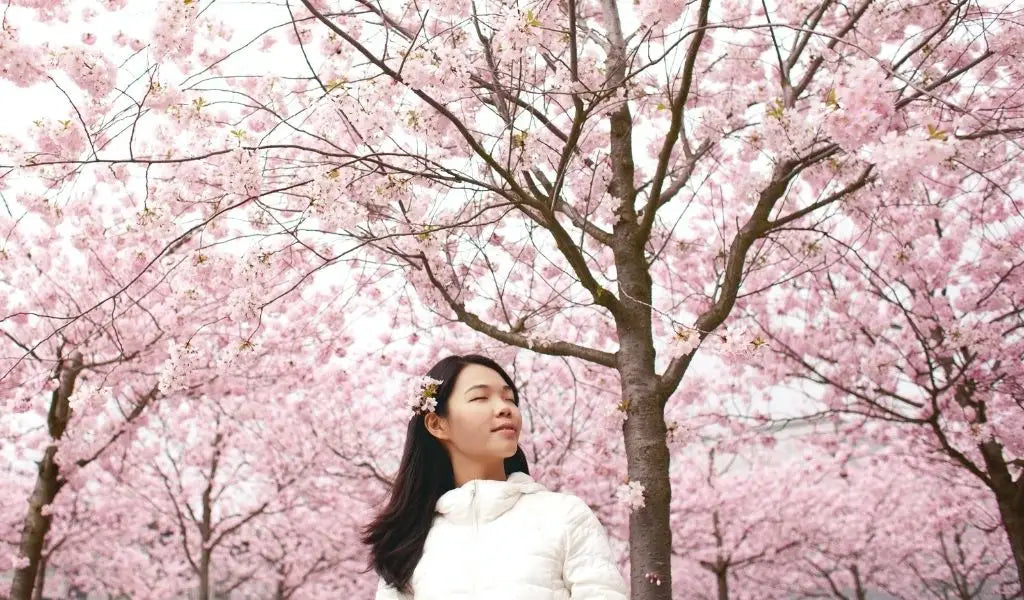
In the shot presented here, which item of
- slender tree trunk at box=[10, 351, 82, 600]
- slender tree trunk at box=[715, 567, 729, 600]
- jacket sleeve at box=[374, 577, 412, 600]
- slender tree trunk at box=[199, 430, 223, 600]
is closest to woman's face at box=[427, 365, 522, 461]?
jacket sleeve at box=[374, 577, 412, 600]

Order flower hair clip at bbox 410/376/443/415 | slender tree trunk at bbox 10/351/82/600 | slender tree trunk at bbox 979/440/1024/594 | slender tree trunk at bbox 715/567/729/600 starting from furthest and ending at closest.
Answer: slender tree trunk at bbox 715/567/729/600, slender tree trunk at bbox 10/351/82/600, slender tree trunk at bbox 979/440/1024/594, flower hair clip at bbox 410/376/443/415

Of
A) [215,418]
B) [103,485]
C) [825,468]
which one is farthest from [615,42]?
[103,485]

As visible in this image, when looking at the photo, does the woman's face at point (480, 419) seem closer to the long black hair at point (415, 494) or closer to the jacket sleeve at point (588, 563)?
the long black hair at point (415, 494)

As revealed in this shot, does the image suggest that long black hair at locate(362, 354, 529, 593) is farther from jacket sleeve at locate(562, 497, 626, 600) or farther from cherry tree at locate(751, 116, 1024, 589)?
cherry tree at locate(751, 116, 1024, 589)

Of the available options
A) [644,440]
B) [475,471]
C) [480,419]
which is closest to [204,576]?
[644,440]

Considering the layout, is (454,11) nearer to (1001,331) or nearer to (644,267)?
(644,267)

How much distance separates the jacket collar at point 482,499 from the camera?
2.10m

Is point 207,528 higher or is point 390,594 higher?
point 207,528

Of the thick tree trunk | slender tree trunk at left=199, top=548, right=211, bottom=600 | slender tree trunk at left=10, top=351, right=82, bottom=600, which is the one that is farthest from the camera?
slender tree trunk at left=199, top=548, right=211, bottom=600

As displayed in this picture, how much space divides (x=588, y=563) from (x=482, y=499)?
0.35 meters

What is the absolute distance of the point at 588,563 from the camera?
6.31 feet

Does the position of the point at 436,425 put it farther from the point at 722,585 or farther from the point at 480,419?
the point at 722,585

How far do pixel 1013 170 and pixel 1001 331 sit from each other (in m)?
1.44

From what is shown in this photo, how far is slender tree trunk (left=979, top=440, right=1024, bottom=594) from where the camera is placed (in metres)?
5.57
